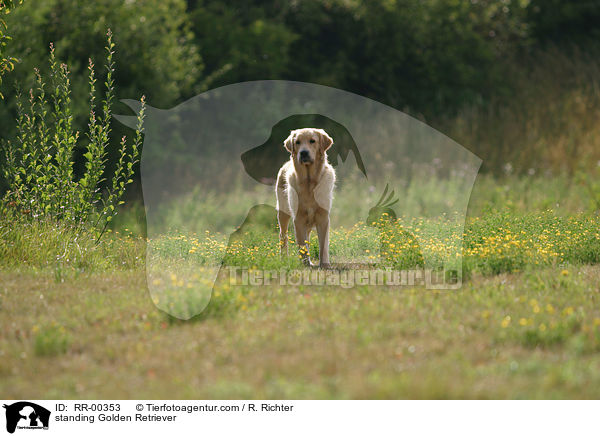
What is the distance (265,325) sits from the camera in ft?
15.6

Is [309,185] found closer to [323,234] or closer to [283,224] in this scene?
[323,234]

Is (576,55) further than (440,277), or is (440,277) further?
(576,55)

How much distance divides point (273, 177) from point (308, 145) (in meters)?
5.72

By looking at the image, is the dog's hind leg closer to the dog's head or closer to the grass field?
the grass field

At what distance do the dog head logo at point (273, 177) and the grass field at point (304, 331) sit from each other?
0.36 meters

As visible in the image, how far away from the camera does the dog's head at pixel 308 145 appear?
6750 millimetres

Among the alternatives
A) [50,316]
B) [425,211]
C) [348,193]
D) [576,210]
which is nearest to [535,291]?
[50,316]

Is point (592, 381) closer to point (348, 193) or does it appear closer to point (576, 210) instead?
point (576, 210)

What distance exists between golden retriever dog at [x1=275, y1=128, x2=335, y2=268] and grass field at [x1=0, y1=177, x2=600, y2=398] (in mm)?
490

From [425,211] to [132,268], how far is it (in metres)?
5.58

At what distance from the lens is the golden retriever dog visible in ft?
22.4

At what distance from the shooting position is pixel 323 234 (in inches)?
279
